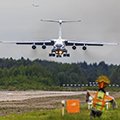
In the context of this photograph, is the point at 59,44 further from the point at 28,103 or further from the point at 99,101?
the point at 99,101

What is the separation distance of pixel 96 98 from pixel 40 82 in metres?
149

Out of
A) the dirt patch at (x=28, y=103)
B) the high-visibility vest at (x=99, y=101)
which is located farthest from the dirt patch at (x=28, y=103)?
the high-visibility vest at (x=99, y=101)

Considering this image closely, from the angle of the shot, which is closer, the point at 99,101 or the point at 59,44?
the point at 99,101

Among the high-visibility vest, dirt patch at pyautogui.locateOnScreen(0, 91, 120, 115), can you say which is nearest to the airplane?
dirt patch at pyautogui.locateOnScreen(0, 91, 120, 115)

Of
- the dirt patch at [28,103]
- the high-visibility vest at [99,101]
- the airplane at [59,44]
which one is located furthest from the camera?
the airplane at [59,44]

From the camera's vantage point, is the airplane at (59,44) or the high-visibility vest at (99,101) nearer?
the high-visibility vest at (99,101)

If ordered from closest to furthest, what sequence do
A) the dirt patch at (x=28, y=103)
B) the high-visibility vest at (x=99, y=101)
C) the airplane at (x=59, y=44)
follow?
the high-visibility vest at (x=99, y=101) < the dirt patch at (x=28, y=103) < the airplane at (x=59, y=44)

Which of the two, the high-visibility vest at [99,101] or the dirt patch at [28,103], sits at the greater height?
the dirt patch at [28,103]

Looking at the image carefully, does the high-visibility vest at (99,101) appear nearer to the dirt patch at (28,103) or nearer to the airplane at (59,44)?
the dirt patch at (28,103)

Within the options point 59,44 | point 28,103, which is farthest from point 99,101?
point 59,44

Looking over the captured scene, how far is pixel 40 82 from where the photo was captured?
165500mm

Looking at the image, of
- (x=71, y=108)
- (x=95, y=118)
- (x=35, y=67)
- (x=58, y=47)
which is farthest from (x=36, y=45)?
(x=35, y=67)

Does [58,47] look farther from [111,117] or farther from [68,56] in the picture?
[111,117]

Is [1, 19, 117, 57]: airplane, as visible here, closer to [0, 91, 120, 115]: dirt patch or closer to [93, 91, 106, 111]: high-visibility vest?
[0, 91, 120, 115]: dirt patch
